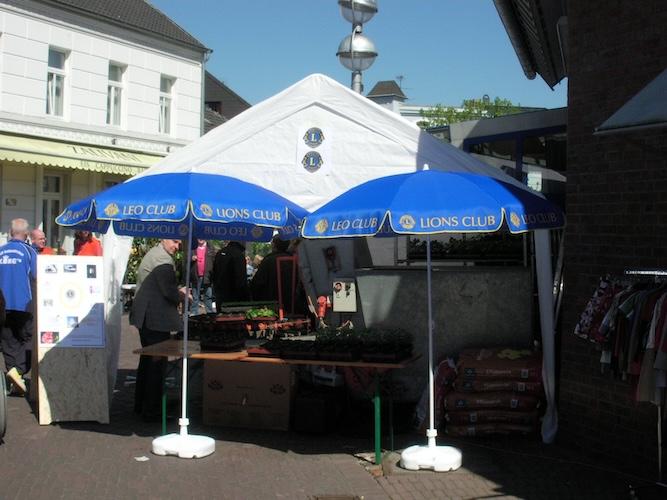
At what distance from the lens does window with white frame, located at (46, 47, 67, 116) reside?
2270 cm

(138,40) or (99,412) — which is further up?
(138,40)

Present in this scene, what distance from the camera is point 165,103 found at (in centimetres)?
2678

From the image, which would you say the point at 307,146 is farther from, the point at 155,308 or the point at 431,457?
the point at 431,457

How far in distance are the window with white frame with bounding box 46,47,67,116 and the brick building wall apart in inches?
710

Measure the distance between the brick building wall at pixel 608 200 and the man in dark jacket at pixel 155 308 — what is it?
376 centimetres

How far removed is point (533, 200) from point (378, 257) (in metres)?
4.85

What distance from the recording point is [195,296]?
19.1 metres

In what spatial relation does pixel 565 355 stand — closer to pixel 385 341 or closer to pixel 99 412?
pixel 385 341

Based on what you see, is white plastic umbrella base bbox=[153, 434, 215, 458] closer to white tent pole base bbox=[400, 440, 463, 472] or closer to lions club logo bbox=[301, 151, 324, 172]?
white tent pole base bbox=[400, 440, 463, 472]

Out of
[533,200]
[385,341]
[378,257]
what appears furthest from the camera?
[378,257]

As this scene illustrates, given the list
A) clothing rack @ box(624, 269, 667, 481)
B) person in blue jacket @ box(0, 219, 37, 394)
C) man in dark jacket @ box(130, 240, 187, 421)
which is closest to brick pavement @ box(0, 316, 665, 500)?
clothing rack @ box(624, 269, 667, 481)

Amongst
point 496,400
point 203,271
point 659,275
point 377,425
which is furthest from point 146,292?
point 203,271

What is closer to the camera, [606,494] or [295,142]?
[606,494]

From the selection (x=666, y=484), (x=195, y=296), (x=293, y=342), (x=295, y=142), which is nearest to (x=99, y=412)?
(x=293, y=342)
